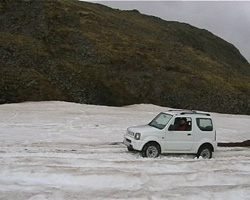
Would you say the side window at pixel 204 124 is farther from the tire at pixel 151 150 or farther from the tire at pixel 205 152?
the tire at pixel 151 150

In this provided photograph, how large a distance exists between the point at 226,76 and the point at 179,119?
54038mm

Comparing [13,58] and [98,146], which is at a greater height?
[13,58]

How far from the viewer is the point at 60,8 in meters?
74.8

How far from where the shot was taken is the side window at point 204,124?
18250 mm

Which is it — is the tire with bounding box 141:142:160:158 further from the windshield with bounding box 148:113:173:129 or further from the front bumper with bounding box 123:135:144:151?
the windshield with bounding box 148:113:173:129

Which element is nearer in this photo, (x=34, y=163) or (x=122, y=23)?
(x=34, y=163)

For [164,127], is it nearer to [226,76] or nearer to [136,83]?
[136,83]

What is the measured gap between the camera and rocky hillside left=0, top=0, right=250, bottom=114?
51062mm

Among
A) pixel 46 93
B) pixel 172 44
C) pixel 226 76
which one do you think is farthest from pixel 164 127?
pixel 172 44

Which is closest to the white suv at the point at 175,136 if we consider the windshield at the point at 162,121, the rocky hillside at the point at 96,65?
the windshield at the point at 162,121

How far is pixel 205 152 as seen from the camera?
18.2m

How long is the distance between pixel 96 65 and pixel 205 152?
1635 inches

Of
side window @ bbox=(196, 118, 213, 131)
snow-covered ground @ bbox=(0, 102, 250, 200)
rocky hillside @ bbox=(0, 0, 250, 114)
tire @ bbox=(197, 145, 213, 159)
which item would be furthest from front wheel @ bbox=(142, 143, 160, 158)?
rocky hillside @ bbox=(0, 0, 250, 114)

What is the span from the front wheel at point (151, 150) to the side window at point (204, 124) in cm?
241
